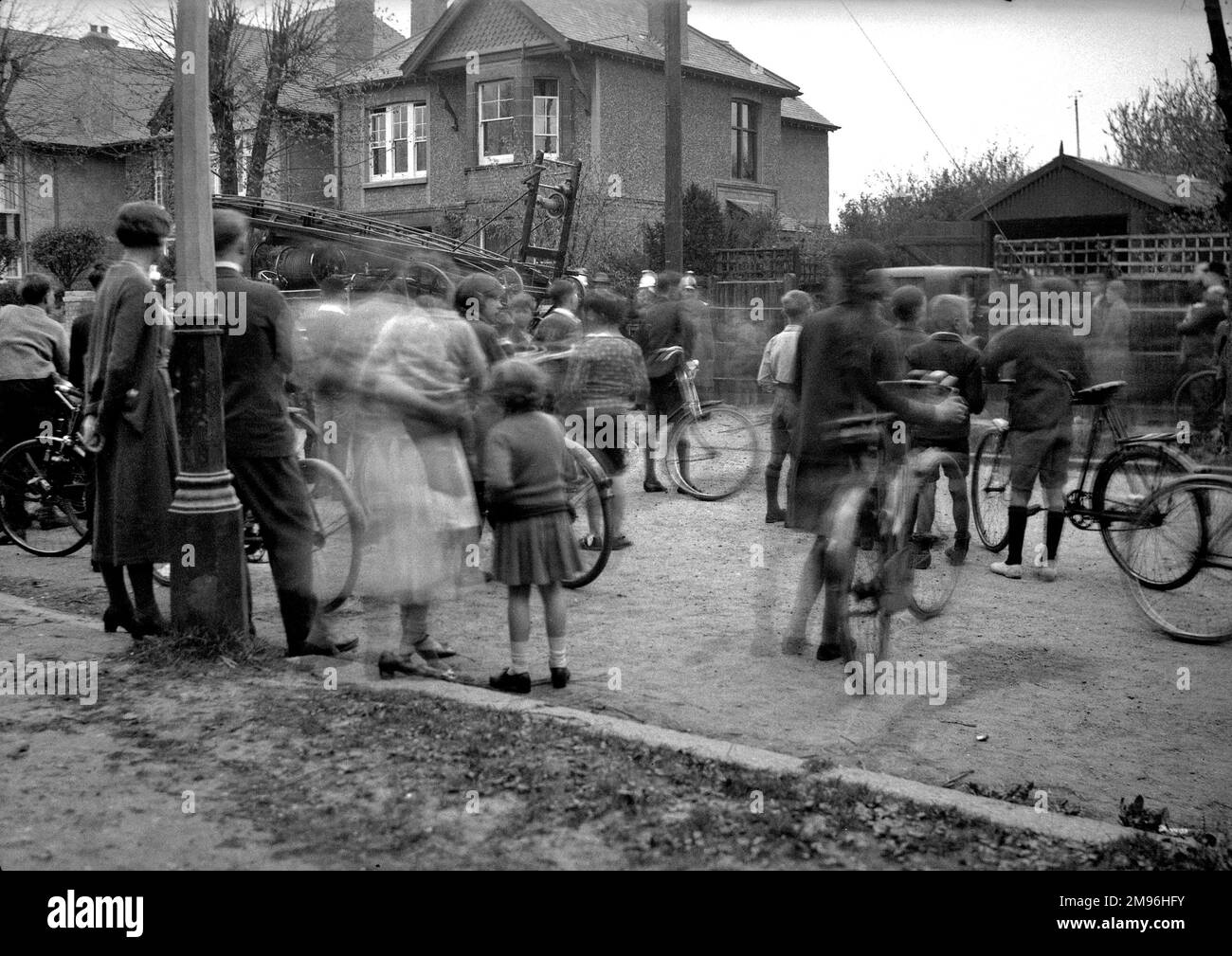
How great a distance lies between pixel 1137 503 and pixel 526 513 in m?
3.91

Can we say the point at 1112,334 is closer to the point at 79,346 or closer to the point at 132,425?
the point at 79,346

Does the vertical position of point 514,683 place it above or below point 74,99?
below

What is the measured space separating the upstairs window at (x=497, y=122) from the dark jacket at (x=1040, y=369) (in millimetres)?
24203

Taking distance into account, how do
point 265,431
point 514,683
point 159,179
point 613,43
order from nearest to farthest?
point 514,683
point 265,431
point 613,43
point 159,179

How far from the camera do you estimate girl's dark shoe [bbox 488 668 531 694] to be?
570 centimetres

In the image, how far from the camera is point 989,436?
917 cm

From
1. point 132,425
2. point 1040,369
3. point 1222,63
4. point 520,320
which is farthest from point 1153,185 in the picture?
point 132,425

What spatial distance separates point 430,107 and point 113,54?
24.4ft

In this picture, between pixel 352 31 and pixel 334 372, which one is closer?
pixel 334 372

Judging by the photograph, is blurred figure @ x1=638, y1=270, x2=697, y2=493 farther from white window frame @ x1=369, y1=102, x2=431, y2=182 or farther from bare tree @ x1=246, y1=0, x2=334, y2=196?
white window frame @ x1=369, y1=102, x2=431, y2=182

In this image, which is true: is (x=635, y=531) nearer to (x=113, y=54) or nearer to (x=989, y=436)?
(x=989, y=436)

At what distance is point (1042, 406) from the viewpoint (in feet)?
27.3

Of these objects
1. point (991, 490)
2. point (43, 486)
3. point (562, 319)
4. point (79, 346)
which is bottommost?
point (991, 490)

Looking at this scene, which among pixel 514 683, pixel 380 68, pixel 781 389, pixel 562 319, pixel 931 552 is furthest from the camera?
pixel 380 68
